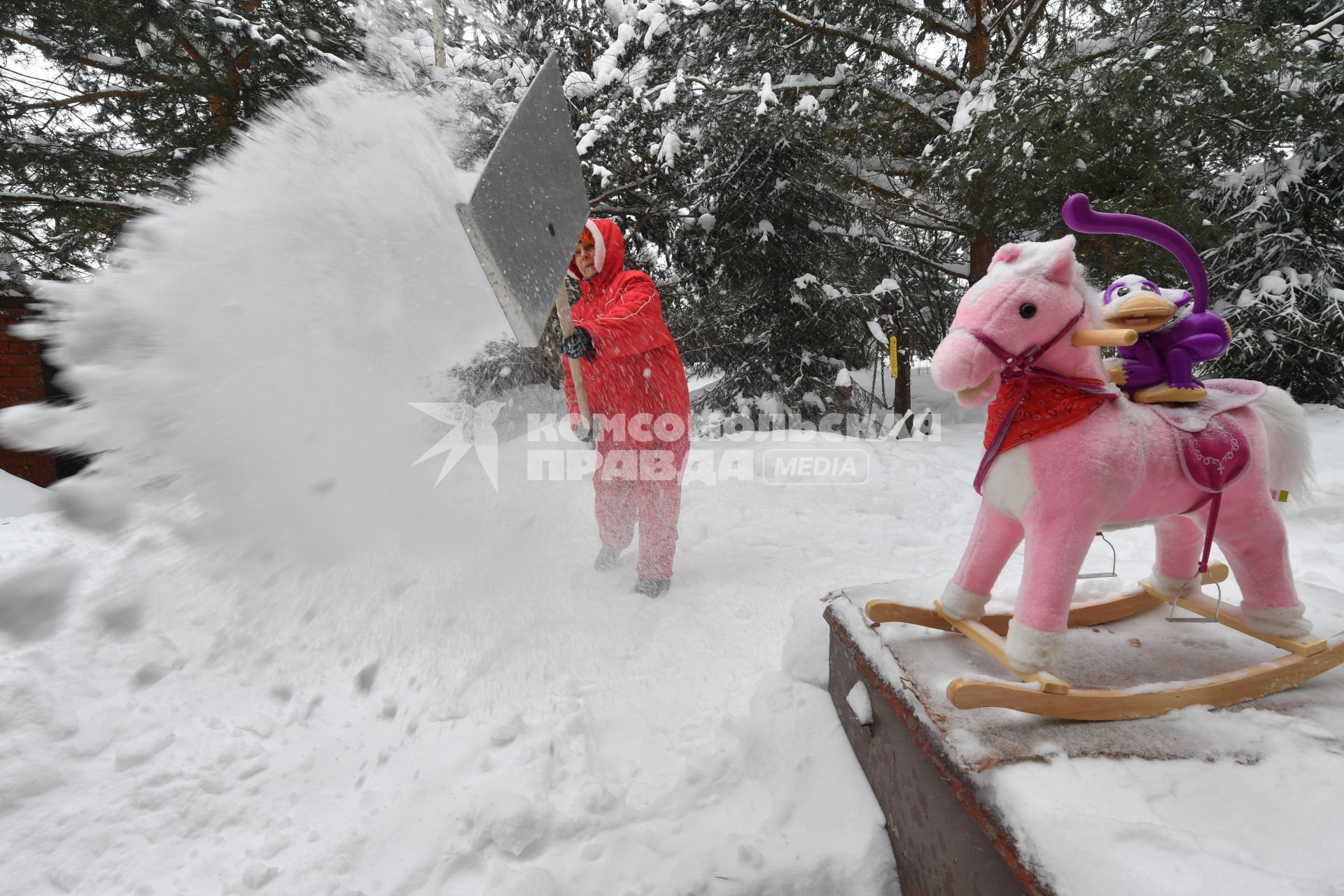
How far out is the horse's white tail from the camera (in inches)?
59.9

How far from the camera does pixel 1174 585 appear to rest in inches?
68.7

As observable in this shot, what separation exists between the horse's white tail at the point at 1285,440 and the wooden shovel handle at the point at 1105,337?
563 mm

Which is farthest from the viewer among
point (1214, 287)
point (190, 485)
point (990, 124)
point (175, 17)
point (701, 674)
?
point (1214, 287)

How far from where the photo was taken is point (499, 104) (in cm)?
596

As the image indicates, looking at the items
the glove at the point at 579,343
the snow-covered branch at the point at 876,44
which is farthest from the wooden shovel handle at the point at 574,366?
the snow-covered branch at the point at 876,44

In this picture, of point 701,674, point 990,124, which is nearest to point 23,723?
point 701,674

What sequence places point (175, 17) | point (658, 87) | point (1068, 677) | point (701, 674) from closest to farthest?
point (1068, 677) → point (701, 674) → point (175, 17) → point (658, 87)

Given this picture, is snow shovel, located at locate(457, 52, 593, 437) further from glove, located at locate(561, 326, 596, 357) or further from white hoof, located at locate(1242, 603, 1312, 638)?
white hoof, located at locate(1242, 603, 1312, 638)

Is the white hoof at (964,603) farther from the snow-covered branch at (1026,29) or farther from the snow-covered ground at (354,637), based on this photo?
the snow-covered branch at (1026,29)

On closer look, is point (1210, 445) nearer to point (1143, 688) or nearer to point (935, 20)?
point (1143, 688)

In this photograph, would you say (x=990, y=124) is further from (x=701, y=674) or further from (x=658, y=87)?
(x=701, y=674)

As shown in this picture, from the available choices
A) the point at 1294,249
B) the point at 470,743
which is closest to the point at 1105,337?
the point at 470,743

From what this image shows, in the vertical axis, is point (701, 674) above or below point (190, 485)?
below

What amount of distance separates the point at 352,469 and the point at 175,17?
12.6ft
